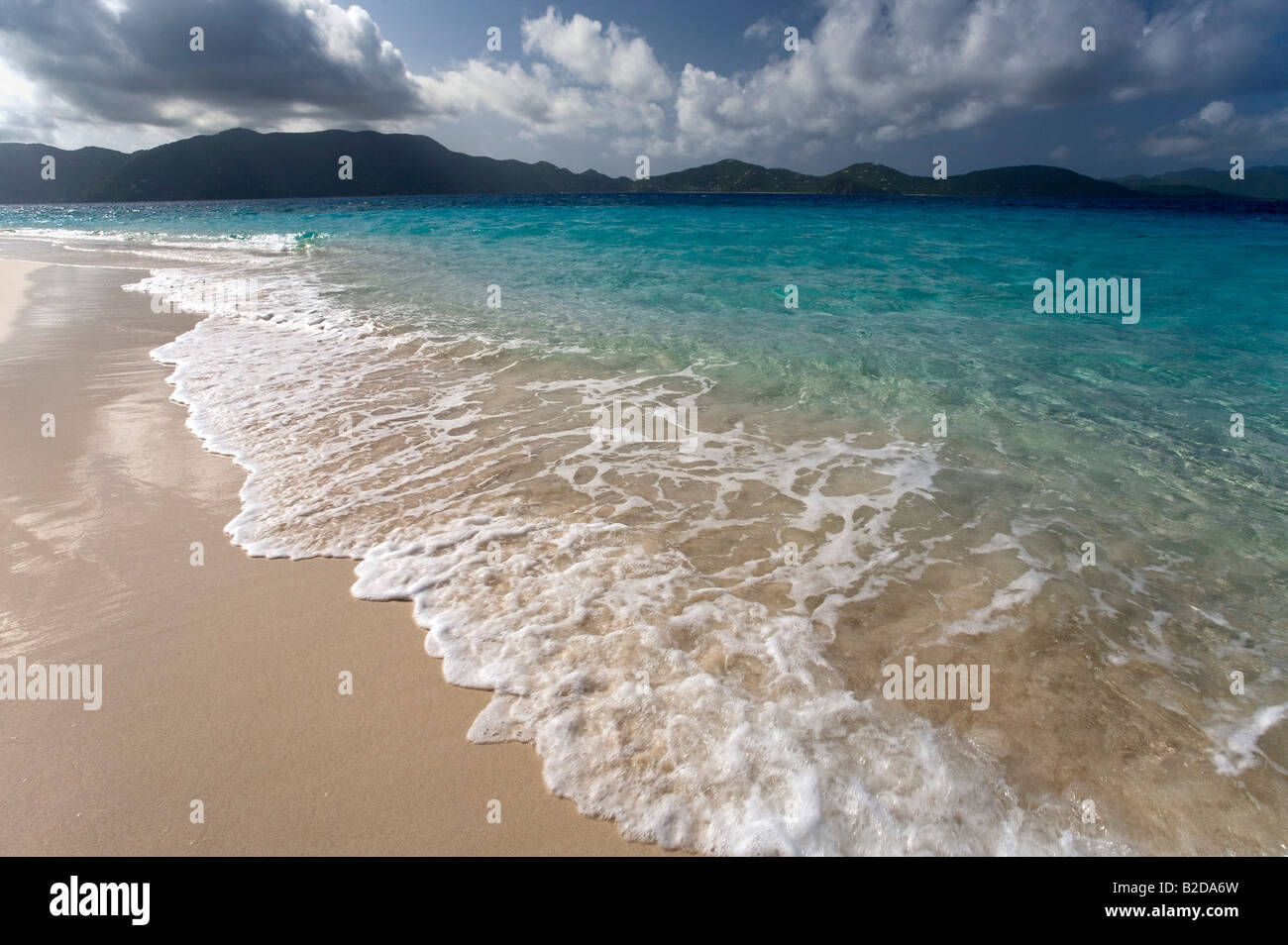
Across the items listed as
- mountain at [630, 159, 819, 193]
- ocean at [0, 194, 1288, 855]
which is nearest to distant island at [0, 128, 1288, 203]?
mountain at [630, 159, 819, 193]

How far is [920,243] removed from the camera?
2816cm

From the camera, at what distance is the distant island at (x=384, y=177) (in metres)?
109

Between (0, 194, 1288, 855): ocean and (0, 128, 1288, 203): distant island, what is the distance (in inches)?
4412

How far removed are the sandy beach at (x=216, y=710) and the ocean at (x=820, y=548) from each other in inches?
10.2

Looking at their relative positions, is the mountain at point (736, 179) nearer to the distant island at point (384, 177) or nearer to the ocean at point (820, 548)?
the distant island at point (384, 177)

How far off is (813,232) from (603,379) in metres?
28.2

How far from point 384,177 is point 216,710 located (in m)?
190

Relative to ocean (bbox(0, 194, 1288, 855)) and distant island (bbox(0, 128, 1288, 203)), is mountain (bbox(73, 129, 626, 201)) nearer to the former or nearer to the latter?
distant island (bbox(0, 128, 1288, 203))

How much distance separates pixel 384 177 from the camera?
160500mm

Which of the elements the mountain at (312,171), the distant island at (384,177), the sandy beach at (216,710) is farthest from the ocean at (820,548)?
the mountain at (312,171)

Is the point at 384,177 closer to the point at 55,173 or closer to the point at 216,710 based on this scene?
the point at 55,173

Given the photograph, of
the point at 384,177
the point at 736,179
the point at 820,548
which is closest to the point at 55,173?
the point at 384,177

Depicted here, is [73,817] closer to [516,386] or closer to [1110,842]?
[1110,842]

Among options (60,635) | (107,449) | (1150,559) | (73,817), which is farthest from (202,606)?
(1150,559)
